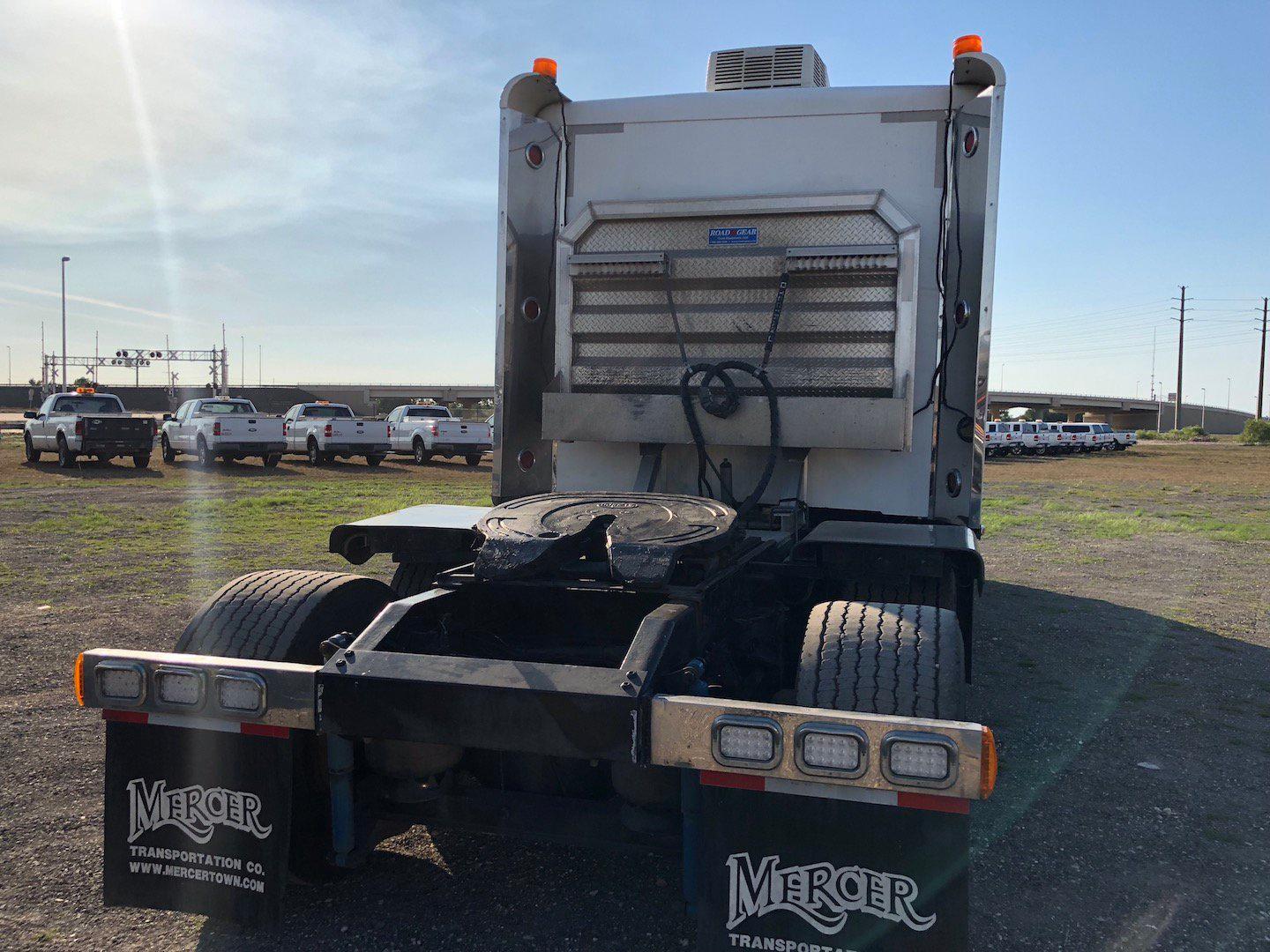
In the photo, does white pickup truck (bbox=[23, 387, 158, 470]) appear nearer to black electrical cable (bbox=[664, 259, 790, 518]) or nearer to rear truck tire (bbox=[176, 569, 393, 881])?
black electrical cable (bbox=[664, 259, 790, 518])

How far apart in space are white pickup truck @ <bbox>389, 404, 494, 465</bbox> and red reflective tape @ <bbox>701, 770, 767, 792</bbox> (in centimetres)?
2623

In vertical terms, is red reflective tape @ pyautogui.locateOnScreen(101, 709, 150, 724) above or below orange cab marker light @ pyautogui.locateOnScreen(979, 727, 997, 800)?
below

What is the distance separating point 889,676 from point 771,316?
2632mm

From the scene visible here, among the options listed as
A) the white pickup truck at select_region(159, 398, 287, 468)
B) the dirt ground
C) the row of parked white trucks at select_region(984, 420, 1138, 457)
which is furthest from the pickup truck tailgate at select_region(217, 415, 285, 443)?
the row of parked white trucks at select_region(984, 420, 1138, 457)

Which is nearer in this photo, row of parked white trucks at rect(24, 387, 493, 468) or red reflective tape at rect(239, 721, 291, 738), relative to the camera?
red reflective tape at rect(239, 721, 291, 738)

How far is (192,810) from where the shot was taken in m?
2.98

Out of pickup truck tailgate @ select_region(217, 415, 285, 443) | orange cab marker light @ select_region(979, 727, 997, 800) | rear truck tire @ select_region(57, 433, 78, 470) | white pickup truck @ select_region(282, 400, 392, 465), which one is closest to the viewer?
orange cab marker light @ select_region(979, 727, 997, 800)

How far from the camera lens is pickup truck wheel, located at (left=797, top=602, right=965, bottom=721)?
2.83 metres

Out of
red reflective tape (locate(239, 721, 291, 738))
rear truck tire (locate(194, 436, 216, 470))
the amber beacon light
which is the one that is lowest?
rear truck tire (locate(194, 436, 216, 470))

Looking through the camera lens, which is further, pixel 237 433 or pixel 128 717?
pixel 237 433

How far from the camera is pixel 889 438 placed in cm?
482

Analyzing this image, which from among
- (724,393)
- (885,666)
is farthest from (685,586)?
(724,393)

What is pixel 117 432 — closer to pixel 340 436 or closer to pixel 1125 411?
pixel 340 436

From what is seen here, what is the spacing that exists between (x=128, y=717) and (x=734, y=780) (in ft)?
5.90
